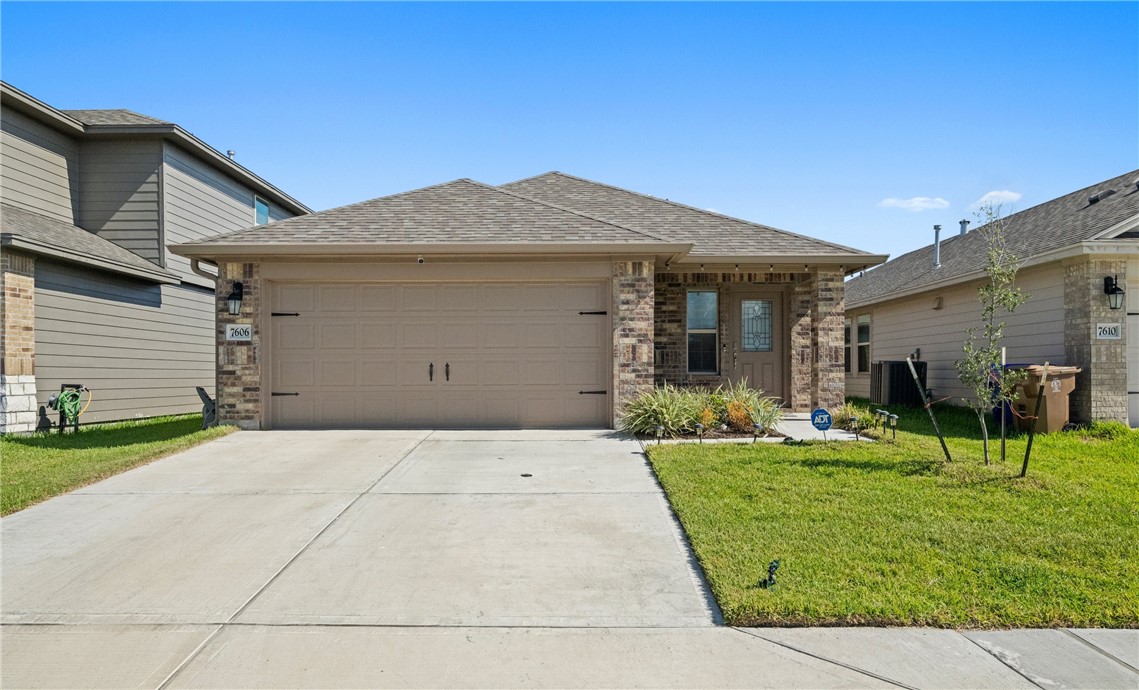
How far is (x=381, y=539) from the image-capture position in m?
5.17

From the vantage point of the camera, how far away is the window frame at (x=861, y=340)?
58.1ft

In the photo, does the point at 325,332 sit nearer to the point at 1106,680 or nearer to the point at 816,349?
the point at 816,349

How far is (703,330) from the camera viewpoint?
12969 mm

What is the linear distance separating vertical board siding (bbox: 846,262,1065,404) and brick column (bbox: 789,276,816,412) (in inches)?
126

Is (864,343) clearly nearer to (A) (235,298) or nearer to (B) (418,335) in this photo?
(B) (418,335)

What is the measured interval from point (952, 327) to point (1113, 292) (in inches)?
152

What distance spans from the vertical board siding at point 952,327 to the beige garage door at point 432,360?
719 cm

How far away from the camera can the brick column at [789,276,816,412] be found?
1248cm

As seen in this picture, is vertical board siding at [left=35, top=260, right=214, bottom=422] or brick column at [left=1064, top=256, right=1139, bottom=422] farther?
vertical board siding at [left=35, top=260, right=214, bottom=422]

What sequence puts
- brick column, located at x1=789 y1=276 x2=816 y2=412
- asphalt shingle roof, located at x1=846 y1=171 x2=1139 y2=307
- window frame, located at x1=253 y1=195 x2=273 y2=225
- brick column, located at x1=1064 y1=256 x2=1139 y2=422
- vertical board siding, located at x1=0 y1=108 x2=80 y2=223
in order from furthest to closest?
1. window frame, located at x1=253 y1=195 x2=273 y2=225
2. brick column, located at x1=789 y1=276 x2=816 y2=412
3. vertical board siding, located at x1=0 y1=108 x2=80 y2=223
4. asphalt shingle roof, located at x1=846 y1=171 x2=1139 y2=307
5. brick column, located at x1=1064 y1=256 x2=1139 y2=422

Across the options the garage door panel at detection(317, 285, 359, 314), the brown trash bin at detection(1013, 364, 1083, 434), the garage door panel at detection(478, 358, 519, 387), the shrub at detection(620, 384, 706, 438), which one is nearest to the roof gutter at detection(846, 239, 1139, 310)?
the brown trash bin at detection(1013, 364, 1083, 434)

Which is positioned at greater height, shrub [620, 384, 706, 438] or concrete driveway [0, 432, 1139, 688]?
shrub [620, 384, 706, 438]

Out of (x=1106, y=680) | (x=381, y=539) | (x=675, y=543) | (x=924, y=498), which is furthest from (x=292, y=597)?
(x=924, y=498)

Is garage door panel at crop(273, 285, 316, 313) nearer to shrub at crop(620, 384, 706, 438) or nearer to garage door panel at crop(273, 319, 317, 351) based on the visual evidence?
garage door panel at crop(273, 319, 317, 351)
